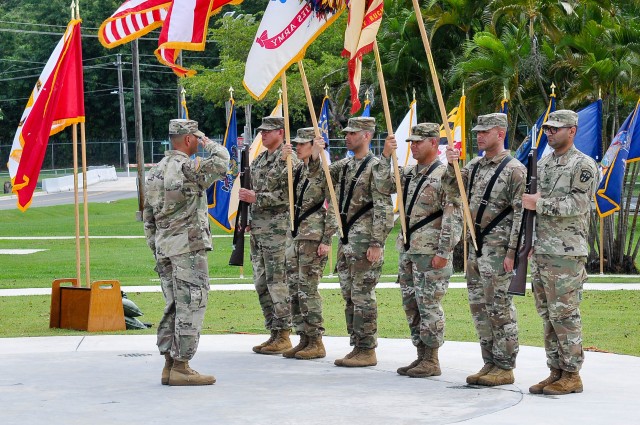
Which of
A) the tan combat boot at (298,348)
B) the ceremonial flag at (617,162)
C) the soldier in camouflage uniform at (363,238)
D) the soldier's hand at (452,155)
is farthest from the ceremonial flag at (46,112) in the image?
the ceremonial flag at (617,162)

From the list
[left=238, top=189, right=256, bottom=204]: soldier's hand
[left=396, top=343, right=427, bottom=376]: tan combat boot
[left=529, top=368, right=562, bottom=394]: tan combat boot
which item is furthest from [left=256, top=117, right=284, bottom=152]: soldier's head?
[left=529, top=368, right=562, bottom=394]: tan combat boot

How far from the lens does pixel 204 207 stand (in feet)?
32.1

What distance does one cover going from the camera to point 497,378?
9391mm

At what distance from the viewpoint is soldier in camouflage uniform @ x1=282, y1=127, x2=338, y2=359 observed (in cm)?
1108

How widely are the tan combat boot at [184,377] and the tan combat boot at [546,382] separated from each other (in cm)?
265

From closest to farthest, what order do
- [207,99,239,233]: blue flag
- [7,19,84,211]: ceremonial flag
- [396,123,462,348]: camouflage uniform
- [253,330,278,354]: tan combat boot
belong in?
1. [396,123,462,348]: camouflage uniform
2. [253,330,278,354]: tan combat boot
3. [7,19,84,211]: ceremonial flag
4. [207,99,239,233]: blue flag

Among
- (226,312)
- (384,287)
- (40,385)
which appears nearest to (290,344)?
(40,385)

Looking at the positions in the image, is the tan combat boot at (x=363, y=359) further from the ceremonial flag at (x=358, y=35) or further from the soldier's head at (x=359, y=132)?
the ceremonial flag at (x=358, y=35)

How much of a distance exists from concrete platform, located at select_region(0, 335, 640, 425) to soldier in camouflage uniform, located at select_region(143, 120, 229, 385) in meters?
0.33

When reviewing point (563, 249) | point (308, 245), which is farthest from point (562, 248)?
point (308, 245)

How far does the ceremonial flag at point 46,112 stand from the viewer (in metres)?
12.8

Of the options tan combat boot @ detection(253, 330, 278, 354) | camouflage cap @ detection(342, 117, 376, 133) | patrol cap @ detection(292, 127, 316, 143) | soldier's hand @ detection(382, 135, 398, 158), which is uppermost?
camouflage cap @ detection(342, 117, 376, 133)

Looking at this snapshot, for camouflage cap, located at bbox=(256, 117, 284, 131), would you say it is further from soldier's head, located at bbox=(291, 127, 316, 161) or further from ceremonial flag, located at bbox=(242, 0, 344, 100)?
ceremonial flag, located at bbox=(242, 0, 344, 100)

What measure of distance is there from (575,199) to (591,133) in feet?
32.1
